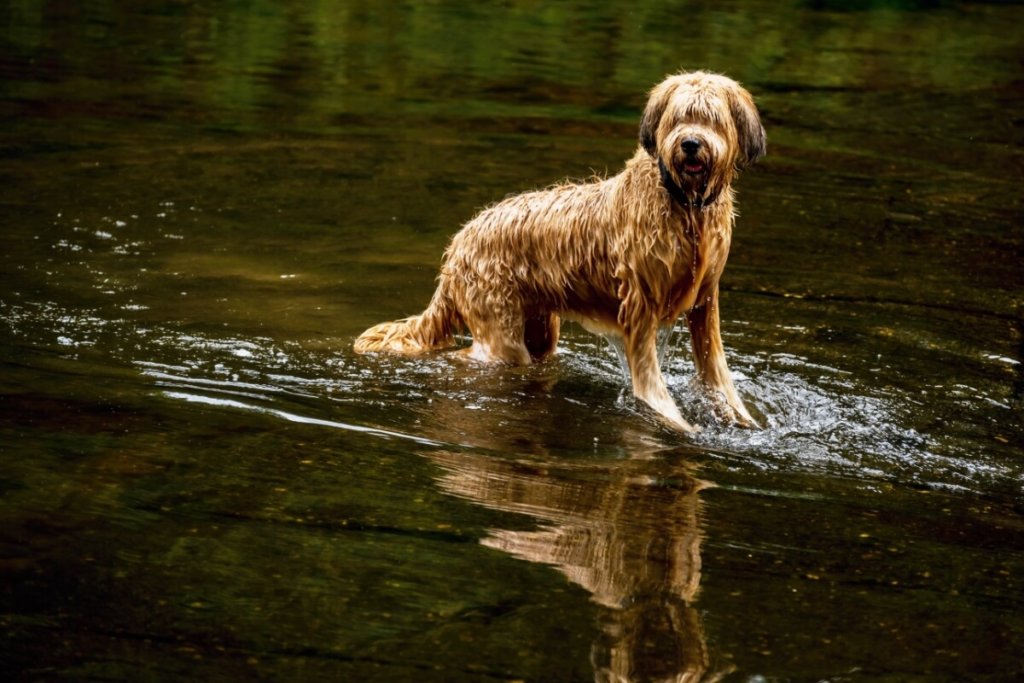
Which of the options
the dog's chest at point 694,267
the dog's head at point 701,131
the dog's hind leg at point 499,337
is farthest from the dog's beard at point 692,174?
the dog's hind leg at point 499,337

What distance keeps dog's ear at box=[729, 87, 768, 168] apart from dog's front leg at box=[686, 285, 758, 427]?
34.4 inches

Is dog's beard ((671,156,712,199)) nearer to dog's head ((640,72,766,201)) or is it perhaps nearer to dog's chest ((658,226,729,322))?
dog's head ((640,72,766,201))

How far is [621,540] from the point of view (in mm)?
5238

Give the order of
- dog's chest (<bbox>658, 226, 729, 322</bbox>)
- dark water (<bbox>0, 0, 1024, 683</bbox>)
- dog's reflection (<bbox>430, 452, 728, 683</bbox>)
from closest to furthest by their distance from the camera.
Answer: dog's reflection (<bbox>430, 452, 728, 683</bbox>) → dark water (<bbox>0, 0, 1024, 683</bbox>) → dog's chest (<bbox>658, 226, 729, 322</bbox>)

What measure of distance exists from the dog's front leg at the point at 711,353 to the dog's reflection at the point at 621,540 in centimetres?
107

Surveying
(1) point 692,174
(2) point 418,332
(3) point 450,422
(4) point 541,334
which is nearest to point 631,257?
(1) point 692,174

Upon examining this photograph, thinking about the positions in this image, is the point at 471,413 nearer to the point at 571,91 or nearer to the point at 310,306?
the point at 310,306

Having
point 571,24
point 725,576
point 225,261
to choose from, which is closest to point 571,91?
point 571,24

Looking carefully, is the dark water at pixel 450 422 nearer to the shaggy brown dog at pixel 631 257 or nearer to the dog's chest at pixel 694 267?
the shaggy brown dog at pixel 631 257

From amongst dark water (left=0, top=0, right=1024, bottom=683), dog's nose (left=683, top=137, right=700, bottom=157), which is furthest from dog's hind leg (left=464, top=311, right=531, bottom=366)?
dog's nose (left=683, top=137, right=700, bottom=157)

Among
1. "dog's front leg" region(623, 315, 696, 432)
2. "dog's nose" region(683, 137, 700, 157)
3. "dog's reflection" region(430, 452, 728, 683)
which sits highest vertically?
"dog's nose" region(683, 137, 700, 157)

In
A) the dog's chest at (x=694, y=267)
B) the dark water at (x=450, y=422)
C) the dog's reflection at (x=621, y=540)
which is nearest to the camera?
the dog's reflection at (x=621, y=540)

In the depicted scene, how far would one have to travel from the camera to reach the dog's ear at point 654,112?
21.9ft

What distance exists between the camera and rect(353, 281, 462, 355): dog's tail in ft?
26.1
